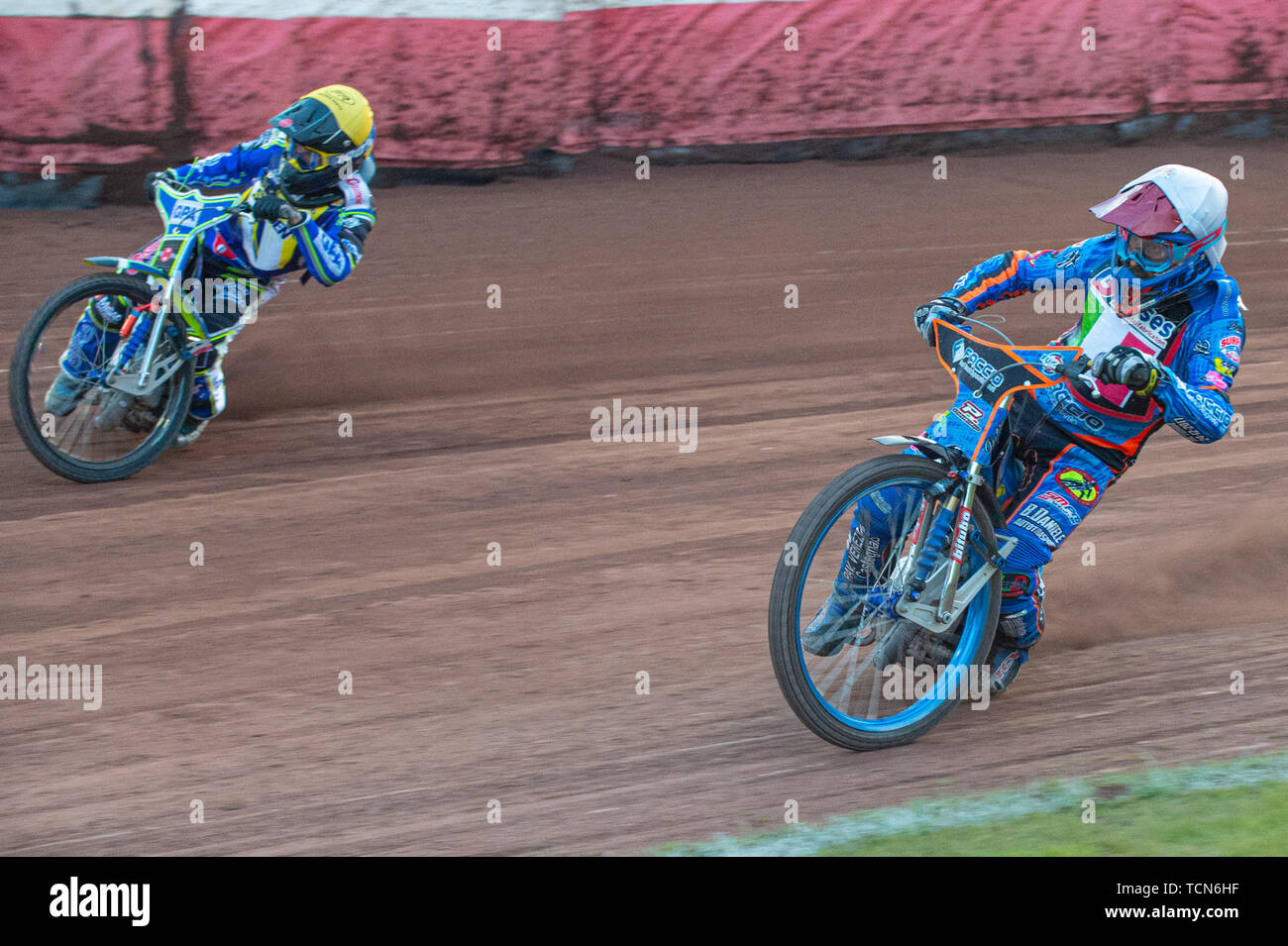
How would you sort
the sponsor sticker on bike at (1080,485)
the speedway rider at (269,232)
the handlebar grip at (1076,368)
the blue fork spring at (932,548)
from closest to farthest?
the handlebar grip at (1076,368)
the blue fork spring at (932,548)
the sponsor sticker on bike at (1080,485)
the speedway rider at (269,232)

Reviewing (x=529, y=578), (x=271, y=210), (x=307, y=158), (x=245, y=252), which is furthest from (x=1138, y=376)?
(x=245, y=252)

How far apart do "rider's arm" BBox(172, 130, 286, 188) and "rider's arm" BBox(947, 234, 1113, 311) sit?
395 centimetres

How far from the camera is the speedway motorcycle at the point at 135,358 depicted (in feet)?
22.2

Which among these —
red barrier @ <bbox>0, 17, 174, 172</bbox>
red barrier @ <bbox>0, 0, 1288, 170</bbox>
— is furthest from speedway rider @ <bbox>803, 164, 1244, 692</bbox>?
red barrier @ <bbox>0, 17, 174, 172</bbox>

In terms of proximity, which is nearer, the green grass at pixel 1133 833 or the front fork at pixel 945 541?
the green grass at pixel 1133 833

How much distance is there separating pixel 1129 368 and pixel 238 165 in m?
4.96

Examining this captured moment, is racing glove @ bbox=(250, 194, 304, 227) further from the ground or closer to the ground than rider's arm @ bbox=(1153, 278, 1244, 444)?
further from the ground

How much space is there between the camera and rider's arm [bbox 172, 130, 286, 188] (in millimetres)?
7234

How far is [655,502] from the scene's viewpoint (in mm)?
7152

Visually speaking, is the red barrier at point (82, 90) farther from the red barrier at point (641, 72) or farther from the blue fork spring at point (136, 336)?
the blue fork spring at point (136, 336)

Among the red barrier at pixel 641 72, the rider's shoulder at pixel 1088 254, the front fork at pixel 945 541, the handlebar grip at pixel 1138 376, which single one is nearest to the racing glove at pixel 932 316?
the front fork at pixel 945 541

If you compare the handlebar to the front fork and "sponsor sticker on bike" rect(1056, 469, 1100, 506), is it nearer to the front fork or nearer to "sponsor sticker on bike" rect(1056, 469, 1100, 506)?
the front fork

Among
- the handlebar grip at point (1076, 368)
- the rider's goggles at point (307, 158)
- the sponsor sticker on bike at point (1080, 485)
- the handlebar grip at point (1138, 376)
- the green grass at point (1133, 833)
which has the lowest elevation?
the green grass at point (1133, 833)

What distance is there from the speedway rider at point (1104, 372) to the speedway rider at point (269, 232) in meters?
3.61
